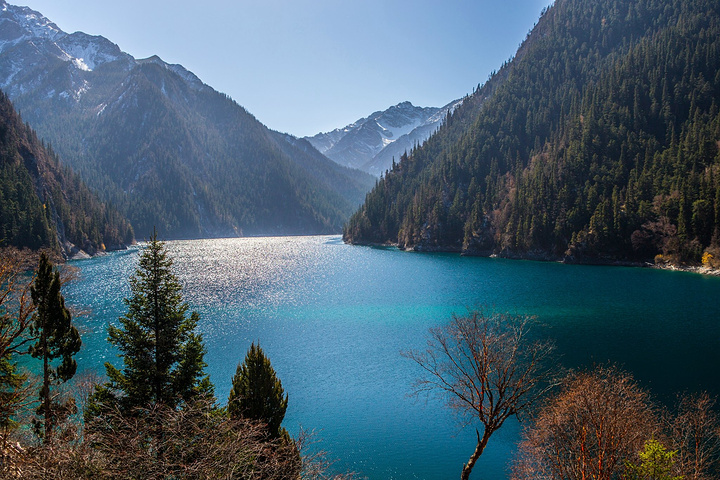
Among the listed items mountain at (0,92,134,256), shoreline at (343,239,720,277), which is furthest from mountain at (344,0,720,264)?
mountain at (0,92,134,256)

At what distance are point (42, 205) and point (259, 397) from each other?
126 meters

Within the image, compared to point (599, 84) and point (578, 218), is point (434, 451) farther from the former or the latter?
point (599, 84)

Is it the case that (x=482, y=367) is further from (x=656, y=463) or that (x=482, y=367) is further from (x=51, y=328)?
(x=51, y=328)

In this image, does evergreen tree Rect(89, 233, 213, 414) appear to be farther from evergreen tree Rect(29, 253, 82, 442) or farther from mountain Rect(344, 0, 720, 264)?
mountain Rect(344, 0, 720, 264)

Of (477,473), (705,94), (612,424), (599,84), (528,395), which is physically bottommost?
(477,473)

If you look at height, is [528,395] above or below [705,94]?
below

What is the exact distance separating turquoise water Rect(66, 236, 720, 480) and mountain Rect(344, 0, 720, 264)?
16.4 meters

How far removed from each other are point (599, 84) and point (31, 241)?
183042mm

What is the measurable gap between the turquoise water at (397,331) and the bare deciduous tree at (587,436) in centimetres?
384

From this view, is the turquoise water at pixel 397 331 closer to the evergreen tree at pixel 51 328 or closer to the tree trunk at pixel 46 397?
the evergreen tree at pixel 51 328

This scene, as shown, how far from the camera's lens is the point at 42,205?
11219 cm

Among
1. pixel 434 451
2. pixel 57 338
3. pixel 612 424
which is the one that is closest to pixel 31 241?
pixel 57 338

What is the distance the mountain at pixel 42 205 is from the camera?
102 m

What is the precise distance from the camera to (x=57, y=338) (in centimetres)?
2109
